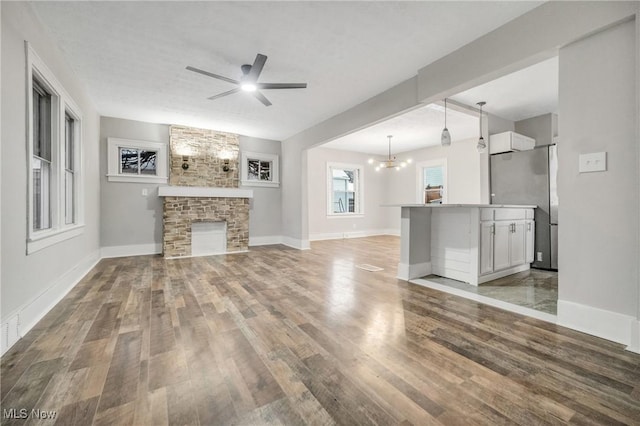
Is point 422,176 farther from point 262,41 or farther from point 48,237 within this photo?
point 48,237

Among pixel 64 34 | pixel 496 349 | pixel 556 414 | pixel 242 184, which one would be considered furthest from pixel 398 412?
pixel 242 184

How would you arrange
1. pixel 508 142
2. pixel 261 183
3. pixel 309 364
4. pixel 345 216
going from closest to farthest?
1. pixel 309 364
2. pixel 508 142
3. pixel 261 183
4. pixel 345 216

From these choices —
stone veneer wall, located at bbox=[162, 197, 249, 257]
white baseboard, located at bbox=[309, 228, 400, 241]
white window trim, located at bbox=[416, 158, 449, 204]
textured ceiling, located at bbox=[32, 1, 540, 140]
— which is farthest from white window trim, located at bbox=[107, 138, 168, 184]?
white window trim, located at bbox=[416, 158, 449, 204]

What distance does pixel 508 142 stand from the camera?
462cm

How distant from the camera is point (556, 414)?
130 centimetres

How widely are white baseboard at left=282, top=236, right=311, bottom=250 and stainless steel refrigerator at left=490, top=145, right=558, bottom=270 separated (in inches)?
153

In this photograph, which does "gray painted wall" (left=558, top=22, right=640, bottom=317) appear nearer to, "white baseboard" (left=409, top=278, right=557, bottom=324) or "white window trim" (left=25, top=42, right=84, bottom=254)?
"white baseboard" (left=409, top=278, right=557, bottom=324)

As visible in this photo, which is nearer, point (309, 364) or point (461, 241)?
point (309, 364)

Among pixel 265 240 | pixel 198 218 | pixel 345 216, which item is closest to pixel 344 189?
pixel 345 216

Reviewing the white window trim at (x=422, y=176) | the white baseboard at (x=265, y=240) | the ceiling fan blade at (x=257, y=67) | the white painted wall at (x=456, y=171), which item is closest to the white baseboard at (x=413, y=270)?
the ceiling fan blade at (x=257, y=67)

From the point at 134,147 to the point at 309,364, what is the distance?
579 cm

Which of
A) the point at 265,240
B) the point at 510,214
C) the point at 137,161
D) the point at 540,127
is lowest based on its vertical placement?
the point at 265,240

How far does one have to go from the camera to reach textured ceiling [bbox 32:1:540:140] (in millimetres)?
2406

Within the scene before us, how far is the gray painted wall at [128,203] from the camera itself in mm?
5316
